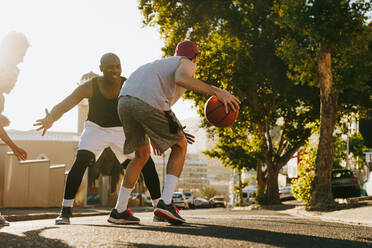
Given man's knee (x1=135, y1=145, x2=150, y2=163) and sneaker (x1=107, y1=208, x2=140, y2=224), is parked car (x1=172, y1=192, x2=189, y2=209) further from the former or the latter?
man's knee (x1=135, y1=145, x2=150, y2=163)

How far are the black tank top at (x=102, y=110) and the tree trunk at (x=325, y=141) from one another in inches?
357

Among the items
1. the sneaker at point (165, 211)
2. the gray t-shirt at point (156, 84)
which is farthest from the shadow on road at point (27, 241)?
the gray t-shirt at point (156, 84)

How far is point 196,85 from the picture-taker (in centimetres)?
467

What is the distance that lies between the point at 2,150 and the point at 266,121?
40.7 feet

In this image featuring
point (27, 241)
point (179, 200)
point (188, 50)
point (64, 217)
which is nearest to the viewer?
point (27, 241)

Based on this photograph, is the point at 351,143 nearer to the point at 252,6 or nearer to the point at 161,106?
the point at 252,6

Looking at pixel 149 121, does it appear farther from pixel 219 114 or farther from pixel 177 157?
pixel 219 114

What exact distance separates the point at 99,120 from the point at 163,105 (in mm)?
1271

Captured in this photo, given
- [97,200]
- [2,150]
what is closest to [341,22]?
[2,150]

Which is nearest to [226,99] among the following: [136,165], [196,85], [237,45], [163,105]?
[196,85]

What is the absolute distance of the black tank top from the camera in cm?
591

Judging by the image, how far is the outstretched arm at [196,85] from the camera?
4.66 metres

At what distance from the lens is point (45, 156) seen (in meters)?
60.6

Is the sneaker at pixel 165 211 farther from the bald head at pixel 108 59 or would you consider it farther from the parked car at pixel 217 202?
the parked car at pixel 217 202
